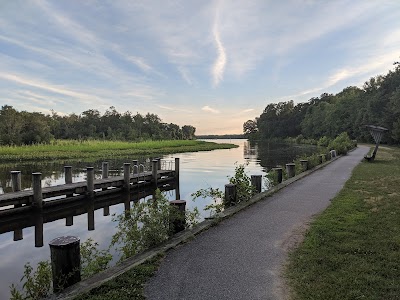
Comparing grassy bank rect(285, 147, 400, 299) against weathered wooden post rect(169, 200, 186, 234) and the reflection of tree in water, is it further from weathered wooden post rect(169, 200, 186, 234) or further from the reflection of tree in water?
the reflection of tree in water

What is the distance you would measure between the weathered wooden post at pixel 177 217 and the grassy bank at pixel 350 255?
236 centimetres

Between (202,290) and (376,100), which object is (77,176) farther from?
(376,100)

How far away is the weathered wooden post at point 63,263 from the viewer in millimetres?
4211

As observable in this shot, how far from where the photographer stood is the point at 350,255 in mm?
5121

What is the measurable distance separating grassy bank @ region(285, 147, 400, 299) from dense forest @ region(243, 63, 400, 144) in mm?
35967

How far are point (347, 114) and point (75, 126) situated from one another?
64.8 meters

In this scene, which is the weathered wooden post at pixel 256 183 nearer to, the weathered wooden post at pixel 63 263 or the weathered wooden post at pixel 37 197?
the weathered wooden post at pixel 63 263

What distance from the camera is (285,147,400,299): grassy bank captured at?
404 centimetres

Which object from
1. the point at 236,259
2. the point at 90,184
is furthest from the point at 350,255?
the point at 90,184

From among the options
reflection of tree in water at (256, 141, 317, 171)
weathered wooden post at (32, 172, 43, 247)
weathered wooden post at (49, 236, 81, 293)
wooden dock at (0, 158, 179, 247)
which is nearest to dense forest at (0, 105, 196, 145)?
reflection of tree in water at (256, 141, 317, 171)

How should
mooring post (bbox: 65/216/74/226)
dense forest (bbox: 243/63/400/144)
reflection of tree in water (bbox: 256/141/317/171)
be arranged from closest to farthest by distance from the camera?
mooring post (bbox: 65/216/74/226)
reflection of tree in water (bbox: 256/141/317/171)
dense forest (bbox: 243/63/400/144)

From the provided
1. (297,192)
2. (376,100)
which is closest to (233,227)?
(297,192)

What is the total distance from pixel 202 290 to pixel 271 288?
907 mm

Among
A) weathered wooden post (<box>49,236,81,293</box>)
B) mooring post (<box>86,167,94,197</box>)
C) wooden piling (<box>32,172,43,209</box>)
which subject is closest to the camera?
weathered wooden post (<box>49,236,81,293</box>)
